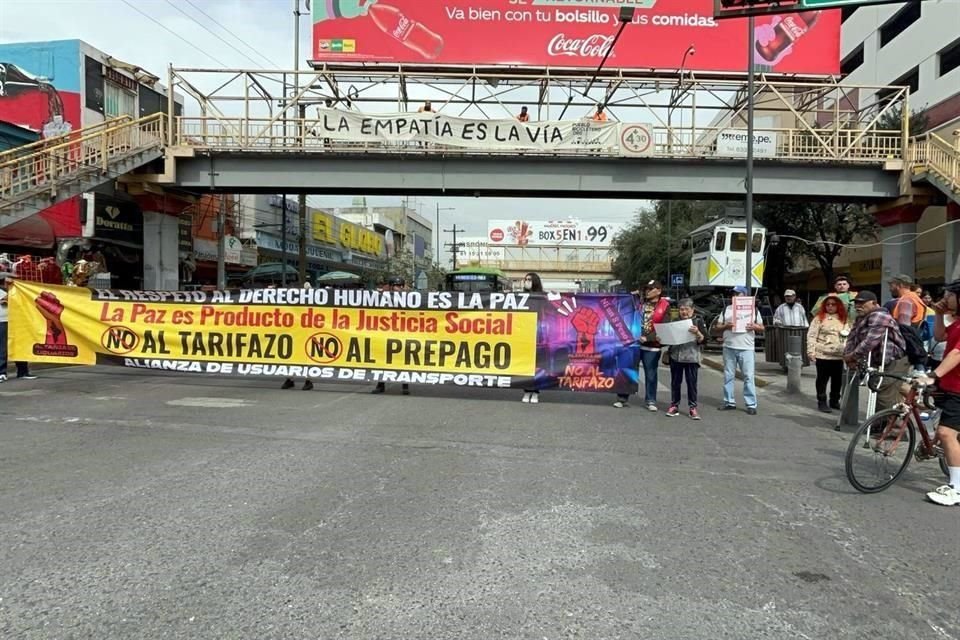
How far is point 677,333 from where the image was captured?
905 centimetres

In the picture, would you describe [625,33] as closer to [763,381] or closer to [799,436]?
[763,381]

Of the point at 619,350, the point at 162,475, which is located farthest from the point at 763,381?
the point at 162,475

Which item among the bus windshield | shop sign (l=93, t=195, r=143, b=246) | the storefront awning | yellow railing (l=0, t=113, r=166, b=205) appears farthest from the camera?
the bus windshield

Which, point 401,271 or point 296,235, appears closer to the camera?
point 296,235

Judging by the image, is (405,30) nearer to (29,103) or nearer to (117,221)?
(117,221)

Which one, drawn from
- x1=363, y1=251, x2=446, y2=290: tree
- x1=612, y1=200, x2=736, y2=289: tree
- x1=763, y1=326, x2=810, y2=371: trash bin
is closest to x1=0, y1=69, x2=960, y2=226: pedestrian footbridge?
x1=763, y1=326, x2=810, y2=371: trash bin

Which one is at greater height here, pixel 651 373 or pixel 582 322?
pixel 582 322

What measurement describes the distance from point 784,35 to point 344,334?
21.7m

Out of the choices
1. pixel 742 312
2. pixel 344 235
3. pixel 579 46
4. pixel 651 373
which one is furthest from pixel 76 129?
pixel 344 235

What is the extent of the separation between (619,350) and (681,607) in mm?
6505

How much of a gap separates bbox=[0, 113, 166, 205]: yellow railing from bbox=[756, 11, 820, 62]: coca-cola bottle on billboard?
20391mm

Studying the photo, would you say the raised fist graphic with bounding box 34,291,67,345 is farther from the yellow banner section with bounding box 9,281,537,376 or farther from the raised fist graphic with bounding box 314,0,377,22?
the raised fist graphic with bounding box 314,0,377,22

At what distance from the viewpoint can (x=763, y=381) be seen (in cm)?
1352

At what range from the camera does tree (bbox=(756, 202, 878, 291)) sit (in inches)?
1206
